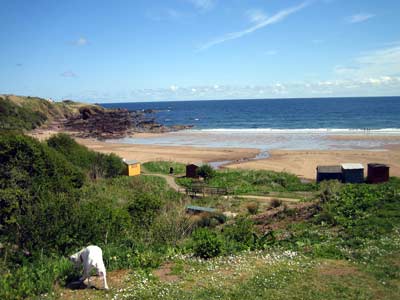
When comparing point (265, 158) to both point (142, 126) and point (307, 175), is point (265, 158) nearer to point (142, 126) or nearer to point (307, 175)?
point (307, 175)

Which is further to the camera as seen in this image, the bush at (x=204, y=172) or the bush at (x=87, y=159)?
the bush at (x=204, y=172)

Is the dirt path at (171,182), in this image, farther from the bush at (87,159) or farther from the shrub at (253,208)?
the shrub at (253,208)

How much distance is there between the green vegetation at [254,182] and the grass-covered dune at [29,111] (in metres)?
46.7

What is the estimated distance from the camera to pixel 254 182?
31.4 m

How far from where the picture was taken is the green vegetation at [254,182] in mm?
28750

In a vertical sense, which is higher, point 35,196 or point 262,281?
point 35,196

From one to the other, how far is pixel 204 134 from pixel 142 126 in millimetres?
24140

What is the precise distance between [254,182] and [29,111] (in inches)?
3165

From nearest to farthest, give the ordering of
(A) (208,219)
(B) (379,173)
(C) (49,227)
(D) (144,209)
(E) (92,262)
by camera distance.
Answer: (E) (92,262), (C) (49,227), (D) (144,209), (A) (208,219), (B) (379,173)

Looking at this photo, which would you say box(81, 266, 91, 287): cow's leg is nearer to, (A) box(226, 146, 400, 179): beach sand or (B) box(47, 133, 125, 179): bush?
(B) box(47, 133, 125, 179): bush

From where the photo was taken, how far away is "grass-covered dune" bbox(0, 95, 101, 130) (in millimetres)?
75912

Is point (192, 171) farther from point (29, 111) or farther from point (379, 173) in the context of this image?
point (29, 111)

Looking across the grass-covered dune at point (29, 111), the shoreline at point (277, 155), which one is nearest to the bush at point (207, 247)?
the shoreline at point (277, 155)

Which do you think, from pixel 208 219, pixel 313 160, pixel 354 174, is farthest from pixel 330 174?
pixel 208 219
